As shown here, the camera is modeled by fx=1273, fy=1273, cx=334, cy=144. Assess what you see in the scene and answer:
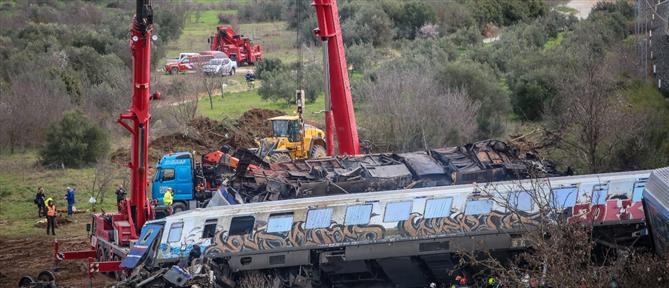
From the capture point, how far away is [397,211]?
2748cm

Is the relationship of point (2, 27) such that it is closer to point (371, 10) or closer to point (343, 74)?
point (371, 10)

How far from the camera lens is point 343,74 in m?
36.3

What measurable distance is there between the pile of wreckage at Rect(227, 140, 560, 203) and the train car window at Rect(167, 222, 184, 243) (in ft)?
14.1

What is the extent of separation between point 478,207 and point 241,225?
Result: 5.12 metres

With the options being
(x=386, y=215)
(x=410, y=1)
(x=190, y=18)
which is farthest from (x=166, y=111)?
(x=190, y=18)

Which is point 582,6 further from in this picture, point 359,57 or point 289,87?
point 289,87

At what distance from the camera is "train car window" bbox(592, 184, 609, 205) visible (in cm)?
2759

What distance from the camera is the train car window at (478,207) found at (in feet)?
89.2

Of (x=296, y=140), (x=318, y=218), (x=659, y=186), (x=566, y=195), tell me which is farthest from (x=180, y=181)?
(x=659, y=186)

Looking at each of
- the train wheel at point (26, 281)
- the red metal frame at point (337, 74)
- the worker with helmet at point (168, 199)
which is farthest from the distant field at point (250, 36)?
the train wheel at point (26, 281)

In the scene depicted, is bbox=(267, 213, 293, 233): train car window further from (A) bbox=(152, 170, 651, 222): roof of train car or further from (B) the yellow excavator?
(B) the yellow excavator

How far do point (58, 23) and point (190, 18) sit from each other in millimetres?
Answer: 12970

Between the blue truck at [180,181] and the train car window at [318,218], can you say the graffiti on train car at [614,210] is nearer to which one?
the train car window at [318,218]

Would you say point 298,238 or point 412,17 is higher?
point 298,238
